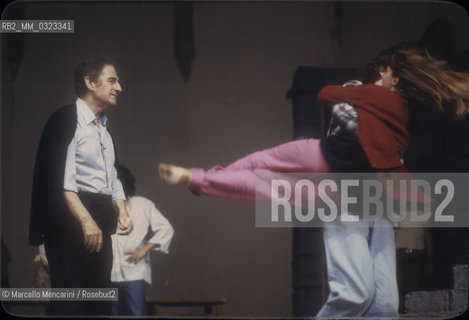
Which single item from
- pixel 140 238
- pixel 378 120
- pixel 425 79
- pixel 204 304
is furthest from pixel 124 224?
pixel 425 79

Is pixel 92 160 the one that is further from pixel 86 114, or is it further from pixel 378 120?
pixel 378 120

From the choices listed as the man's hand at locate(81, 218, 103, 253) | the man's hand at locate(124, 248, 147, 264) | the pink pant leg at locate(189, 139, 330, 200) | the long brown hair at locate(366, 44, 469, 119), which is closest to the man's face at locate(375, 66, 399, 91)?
the long brown hair at locate(366, 44, 469, 119)

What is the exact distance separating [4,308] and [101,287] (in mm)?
572

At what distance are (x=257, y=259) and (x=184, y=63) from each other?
1.14m

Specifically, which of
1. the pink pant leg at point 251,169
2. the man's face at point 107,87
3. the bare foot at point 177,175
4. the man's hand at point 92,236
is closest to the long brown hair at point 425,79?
the pink pant leg at point 251,169

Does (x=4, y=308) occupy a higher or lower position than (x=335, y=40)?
lower

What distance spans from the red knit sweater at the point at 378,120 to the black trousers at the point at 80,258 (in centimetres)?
136

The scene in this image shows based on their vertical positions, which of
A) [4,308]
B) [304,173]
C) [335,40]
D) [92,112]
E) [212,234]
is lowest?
[4,308]

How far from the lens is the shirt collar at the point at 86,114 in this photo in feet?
14.9

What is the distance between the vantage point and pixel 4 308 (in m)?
4.57

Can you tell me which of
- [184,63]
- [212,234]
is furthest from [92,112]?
[212,234]

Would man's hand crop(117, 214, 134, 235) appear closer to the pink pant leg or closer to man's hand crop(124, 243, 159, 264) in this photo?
man's hand crop(124, 243, 159, 264)

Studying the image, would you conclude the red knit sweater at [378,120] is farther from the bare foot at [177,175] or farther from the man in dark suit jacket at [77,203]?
the man in dark suit jacket at [77,203]

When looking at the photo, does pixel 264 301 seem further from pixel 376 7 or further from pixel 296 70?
pixel 376 7
